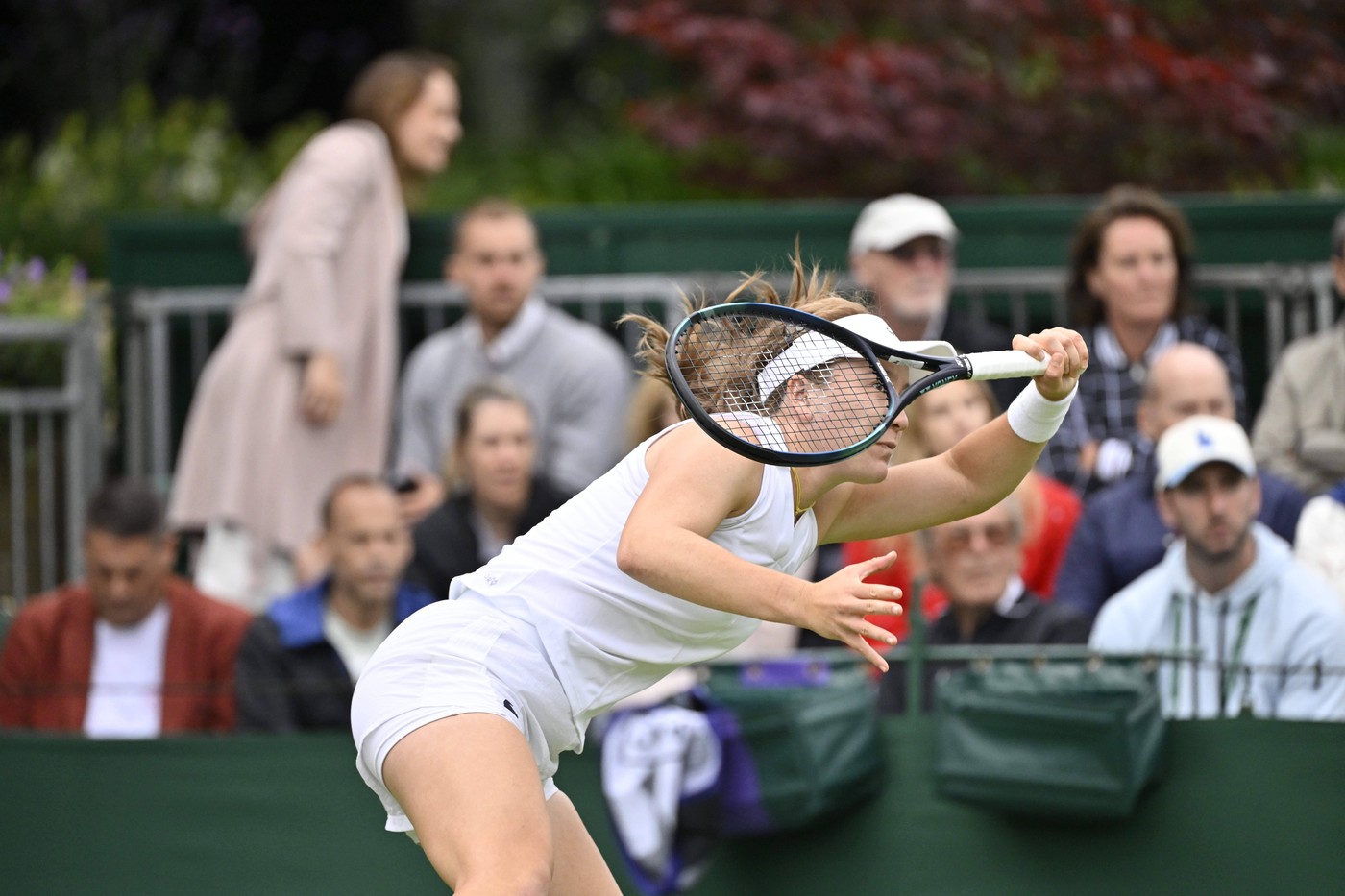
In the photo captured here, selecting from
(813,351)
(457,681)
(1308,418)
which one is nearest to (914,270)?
(1308,418)

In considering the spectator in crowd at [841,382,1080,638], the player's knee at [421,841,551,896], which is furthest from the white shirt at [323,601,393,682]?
the player's knee at [421,841,551,896]

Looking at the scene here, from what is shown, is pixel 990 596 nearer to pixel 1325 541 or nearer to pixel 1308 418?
pixel 1325 541

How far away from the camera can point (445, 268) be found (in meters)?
7.77

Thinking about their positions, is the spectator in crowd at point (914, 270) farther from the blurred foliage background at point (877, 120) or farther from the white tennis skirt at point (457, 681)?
the white tennis skirt at point (457, 681)

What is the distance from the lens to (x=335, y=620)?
19.4 ft

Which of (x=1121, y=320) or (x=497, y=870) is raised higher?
(x=1121, y=320)

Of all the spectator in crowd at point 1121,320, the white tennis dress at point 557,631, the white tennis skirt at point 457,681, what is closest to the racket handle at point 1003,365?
the white tennis dress at point 557,631

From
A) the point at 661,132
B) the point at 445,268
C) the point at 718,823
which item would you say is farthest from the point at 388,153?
the point at 718,823

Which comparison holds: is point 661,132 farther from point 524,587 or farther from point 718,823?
point 524,587

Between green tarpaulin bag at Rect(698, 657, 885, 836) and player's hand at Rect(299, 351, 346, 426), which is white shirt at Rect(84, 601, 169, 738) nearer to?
player's hand at Rect(299, 351, 346, 426)

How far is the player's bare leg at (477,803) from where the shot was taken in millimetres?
3332

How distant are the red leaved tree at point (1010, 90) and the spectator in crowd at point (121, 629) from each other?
12.5 feet

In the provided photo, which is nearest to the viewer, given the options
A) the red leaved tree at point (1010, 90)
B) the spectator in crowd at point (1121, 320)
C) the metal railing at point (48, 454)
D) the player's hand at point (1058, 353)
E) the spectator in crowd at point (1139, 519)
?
the player's hand at point (1058, 353)

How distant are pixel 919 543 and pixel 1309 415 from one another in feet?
4.40
